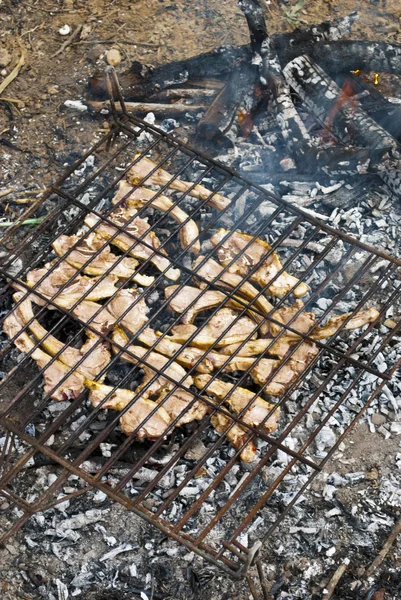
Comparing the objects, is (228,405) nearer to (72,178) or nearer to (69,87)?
(72,178)

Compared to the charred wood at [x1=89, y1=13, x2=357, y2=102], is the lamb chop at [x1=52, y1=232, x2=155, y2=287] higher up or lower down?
lower down

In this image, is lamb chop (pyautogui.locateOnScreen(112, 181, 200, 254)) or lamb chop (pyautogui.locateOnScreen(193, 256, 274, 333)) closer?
lamb chop (pyautogui.locateOnScreen(193, 256, 274, 333))

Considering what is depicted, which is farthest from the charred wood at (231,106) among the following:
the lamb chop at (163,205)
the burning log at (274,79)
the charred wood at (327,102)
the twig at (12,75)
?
the twig at (12,75)

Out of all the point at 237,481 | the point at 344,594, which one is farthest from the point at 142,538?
the point at 344,594

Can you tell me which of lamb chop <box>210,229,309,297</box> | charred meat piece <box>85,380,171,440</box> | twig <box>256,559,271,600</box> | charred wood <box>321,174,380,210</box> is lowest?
twig <box>256,559,271,600</box>

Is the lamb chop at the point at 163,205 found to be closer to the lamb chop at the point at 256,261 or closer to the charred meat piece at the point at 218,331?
the lamb chop at the point at 256,261

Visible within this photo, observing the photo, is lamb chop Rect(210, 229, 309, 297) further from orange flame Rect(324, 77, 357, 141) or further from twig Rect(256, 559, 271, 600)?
twig Rect(256, 559, 271, 600)

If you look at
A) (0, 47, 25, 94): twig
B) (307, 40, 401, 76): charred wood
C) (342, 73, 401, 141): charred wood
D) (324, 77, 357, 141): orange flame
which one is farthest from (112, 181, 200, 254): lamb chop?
(0, 47, 25, 94): twig
